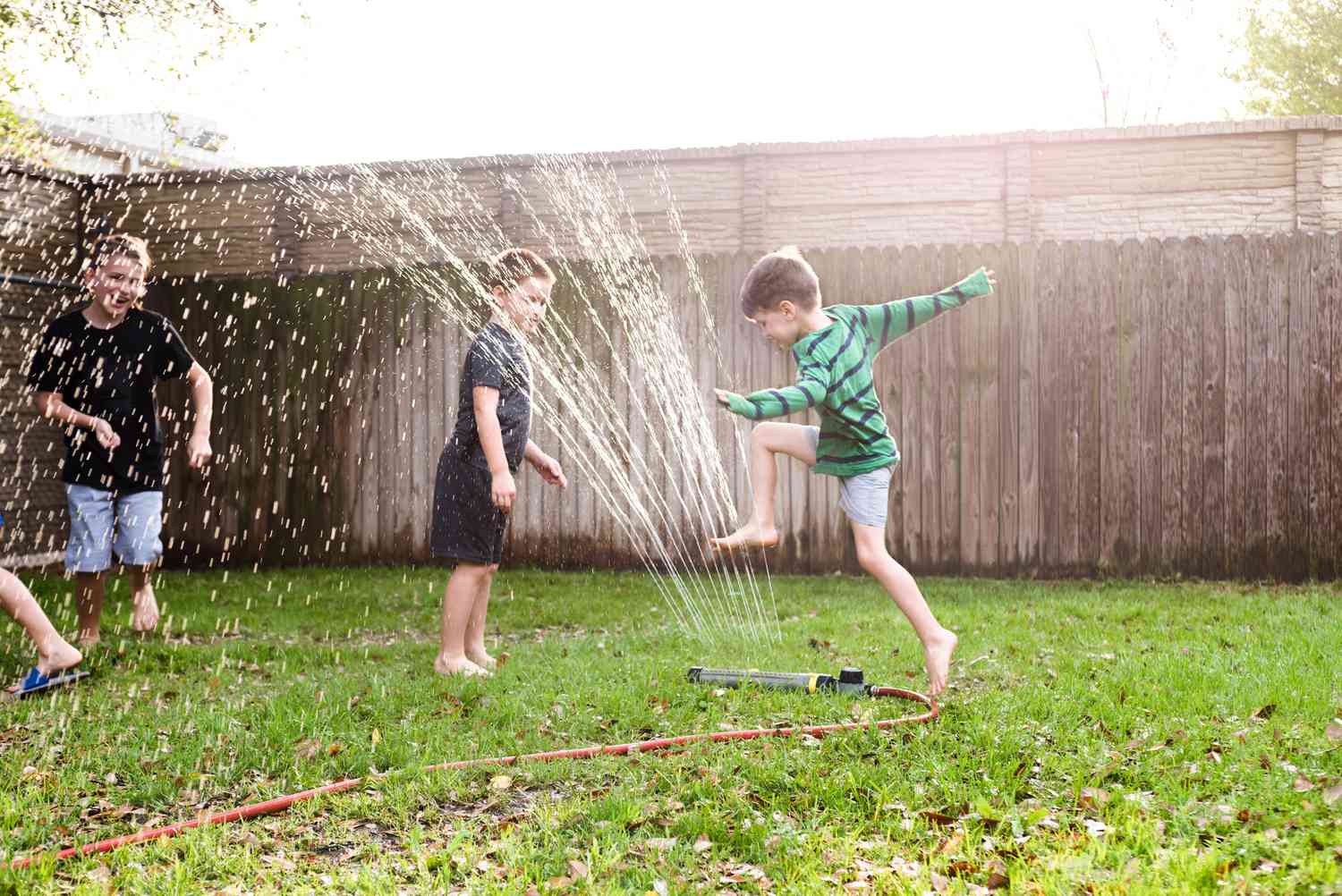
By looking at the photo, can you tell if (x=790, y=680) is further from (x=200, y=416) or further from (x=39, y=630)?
(x=200, y=416)

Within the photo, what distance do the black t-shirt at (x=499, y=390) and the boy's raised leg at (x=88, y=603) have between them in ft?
6.44

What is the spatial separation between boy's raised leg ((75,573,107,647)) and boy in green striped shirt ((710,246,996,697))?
10.3 feet

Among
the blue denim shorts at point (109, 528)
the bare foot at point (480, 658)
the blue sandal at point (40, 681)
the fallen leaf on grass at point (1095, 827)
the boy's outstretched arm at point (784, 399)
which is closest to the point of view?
the fallen leaf on grass at point (1095, 827)

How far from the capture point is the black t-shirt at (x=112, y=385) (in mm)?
5098

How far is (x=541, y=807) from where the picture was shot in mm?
2973

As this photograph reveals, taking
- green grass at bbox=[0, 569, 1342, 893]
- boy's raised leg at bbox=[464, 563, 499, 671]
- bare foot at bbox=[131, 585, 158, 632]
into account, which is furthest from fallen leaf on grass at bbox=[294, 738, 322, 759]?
bare foot at bbox=[131, 585, 158, 632]

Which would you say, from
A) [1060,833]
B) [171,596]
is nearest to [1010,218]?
[171,596]

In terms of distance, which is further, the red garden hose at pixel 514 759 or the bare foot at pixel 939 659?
the bare foot at pixel 939 659

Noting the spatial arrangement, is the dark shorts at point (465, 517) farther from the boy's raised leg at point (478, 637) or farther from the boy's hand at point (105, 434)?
the boy's hand at point (105, 434)

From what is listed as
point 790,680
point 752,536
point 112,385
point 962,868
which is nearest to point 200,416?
point 112,385

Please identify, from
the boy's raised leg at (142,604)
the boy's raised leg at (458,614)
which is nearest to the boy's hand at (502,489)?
the boy's raised leg at (458,614)

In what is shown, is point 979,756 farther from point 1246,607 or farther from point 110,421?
point 110,421

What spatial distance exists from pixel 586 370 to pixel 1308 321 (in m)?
4.75

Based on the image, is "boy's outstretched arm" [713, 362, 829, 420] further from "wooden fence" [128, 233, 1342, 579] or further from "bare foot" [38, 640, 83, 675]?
"wooden fence" [128, 233, 1342, 579]
